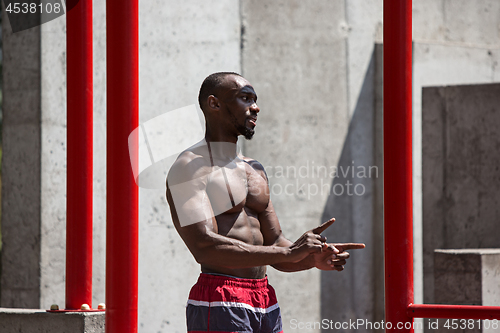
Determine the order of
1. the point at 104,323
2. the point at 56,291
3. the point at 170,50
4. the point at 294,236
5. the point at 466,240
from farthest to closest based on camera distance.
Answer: the point at 466,240 < the point at 294,236 < the point at 170,50 < the point at 56,291 < the point at 104,323

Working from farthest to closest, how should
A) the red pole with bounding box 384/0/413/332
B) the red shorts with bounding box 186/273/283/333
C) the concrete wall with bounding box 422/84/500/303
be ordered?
the concrete wall with bounding box 422/84/500/303 → the red pole with bounding box 384/0/413/332 → the red shorts with bounding box 186/273/283/333

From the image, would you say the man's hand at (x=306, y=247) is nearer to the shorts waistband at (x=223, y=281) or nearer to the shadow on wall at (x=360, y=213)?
the shorts waistband at (x=223, y=281)

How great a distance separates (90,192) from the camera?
3758 millimetres

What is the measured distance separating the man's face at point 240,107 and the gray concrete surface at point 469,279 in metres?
3.03

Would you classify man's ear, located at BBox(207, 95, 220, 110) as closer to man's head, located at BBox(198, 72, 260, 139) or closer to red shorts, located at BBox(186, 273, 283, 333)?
man's head, located at BBox(198, 72, 260, 139)

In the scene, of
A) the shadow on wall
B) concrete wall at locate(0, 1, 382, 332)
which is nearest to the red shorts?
concrete wall at locate(0, 1, 382, 332)

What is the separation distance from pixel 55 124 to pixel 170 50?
3.72 feet

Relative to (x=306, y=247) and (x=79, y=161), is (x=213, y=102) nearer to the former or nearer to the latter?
(x=306, y=247)

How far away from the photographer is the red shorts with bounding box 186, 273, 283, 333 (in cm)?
270

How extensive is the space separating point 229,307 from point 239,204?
1.51 feet

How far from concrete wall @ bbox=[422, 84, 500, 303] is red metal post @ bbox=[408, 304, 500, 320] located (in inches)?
139

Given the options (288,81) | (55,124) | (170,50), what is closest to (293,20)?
(288,81)

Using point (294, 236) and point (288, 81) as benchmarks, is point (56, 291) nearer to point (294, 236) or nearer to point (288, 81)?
point (294, 236)

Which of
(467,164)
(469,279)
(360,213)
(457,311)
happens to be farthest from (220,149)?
(467,164)
